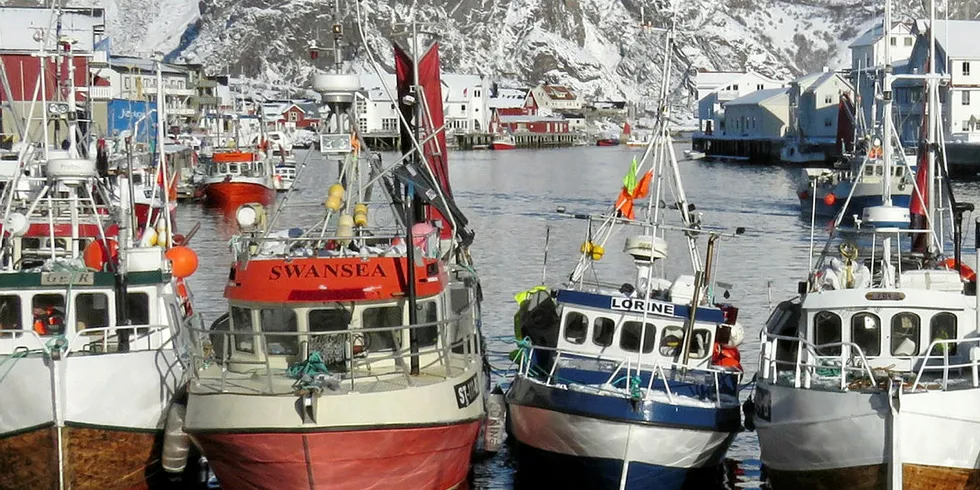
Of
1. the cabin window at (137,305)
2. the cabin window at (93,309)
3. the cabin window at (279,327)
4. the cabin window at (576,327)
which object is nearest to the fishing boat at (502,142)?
the cabin window at (576,327)

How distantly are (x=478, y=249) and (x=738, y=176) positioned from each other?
6129 centimetres

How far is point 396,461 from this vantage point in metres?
20.4

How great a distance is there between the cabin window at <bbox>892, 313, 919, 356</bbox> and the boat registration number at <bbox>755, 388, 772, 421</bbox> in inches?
73.9

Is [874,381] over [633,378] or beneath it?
over

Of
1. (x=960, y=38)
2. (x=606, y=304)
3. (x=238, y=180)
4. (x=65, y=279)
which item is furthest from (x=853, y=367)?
(x=960, y=38)

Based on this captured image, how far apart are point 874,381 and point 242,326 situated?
27.5 feet

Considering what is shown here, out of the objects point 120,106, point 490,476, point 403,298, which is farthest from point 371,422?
point 120,106

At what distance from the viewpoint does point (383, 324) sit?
21.4m

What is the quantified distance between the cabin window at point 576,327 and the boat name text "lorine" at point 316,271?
175 inches

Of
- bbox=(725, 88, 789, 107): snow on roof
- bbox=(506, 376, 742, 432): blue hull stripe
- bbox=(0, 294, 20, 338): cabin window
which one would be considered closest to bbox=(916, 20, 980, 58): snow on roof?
bbox=(725, 88, 789, 107): snow on roof

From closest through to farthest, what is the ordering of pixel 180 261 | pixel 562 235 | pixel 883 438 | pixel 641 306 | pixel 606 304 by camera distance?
1. pixel 883 438
2. pixel 641 306
3. pixel 606 304
4. pixel 180 261
5. pixel 562 235

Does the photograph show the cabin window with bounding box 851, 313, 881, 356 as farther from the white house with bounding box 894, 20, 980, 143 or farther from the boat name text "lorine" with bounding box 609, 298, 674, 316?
the white house with bounding box 894, 20, 980, 143

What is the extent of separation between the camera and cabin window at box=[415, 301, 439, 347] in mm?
21641

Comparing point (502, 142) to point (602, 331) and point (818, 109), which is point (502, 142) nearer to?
point (818, 109)
